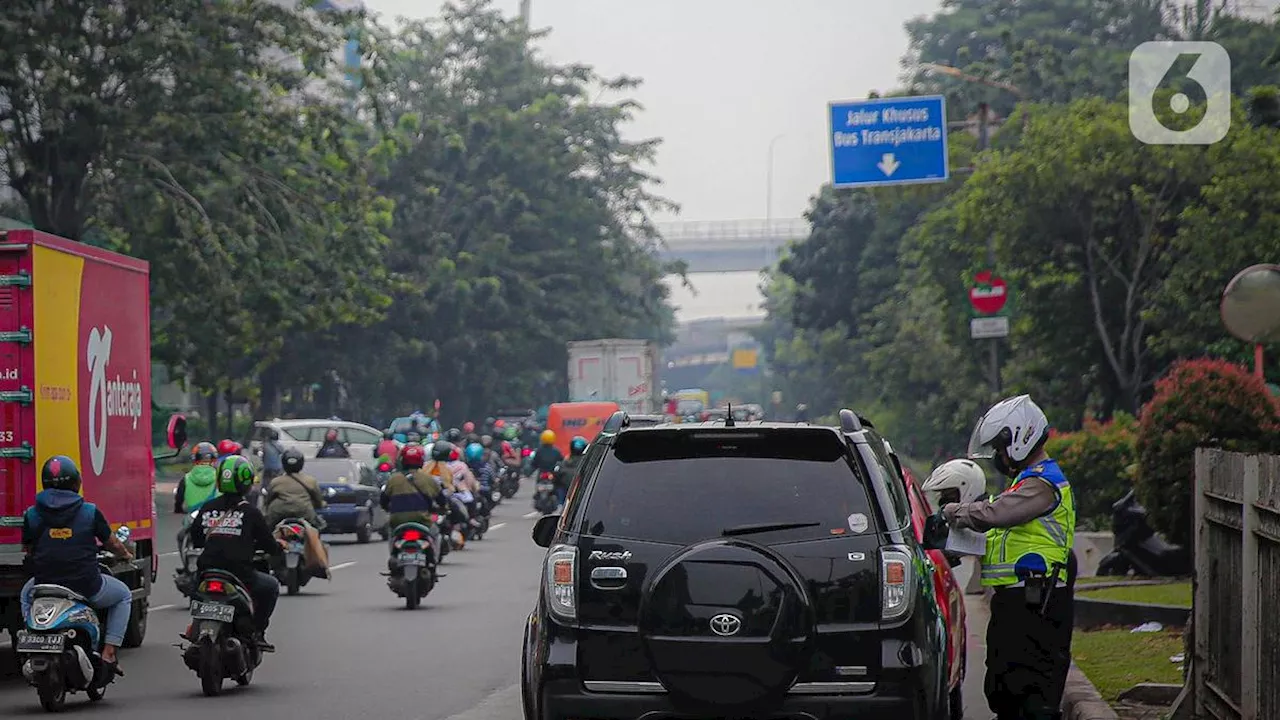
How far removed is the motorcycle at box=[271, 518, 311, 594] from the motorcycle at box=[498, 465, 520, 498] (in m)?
21.8

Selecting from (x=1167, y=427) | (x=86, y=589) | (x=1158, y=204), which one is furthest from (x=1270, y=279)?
(x=1158, y=204)

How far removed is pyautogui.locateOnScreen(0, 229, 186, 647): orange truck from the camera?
43.7 feet

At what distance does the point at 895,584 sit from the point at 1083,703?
358 centimetres

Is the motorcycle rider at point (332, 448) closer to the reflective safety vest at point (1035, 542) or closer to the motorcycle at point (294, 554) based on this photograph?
the motorcycle at point (294, 554)

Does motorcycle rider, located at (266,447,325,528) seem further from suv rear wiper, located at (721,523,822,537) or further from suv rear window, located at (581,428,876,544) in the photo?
suv rear wiper, located at (721,523,822,537)

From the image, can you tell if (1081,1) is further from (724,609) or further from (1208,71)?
(724,609)

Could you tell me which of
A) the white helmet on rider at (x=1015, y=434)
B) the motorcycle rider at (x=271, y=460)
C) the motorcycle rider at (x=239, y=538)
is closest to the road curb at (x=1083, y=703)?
the white helmet on rider at (x=1015, y=434)

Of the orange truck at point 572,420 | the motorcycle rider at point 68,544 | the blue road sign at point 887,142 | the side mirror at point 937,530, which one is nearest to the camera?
the side mirror at point 937,530

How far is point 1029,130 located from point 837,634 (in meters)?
29.7

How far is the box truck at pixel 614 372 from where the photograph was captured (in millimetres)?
60344

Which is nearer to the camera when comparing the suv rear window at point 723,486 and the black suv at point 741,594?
the black suv at point 741,594

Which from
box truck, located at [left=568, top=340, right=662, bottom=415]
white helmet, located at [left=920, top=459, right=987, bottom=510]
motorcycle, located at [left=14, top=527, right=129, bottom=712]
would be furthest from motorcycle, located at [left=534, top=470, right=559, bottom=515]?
box truck, located at [left=568, top=340, right=662, bottom=415]

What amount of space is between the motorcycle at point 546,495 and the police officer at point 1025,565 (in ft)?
70.0

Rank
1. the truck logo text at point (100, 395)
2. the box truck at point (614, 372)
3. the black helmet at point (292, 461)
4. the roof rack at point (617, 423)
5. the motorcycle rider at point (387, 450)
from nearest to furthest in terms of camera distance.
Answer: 1. the roof rack at point (617, 423)
2. the truck logo text at point (100, 395)
3. the black helmet at point (292, 461)
4. the motorcycle rider at point (387, 450)
5. the box truck at point (614, 372)
